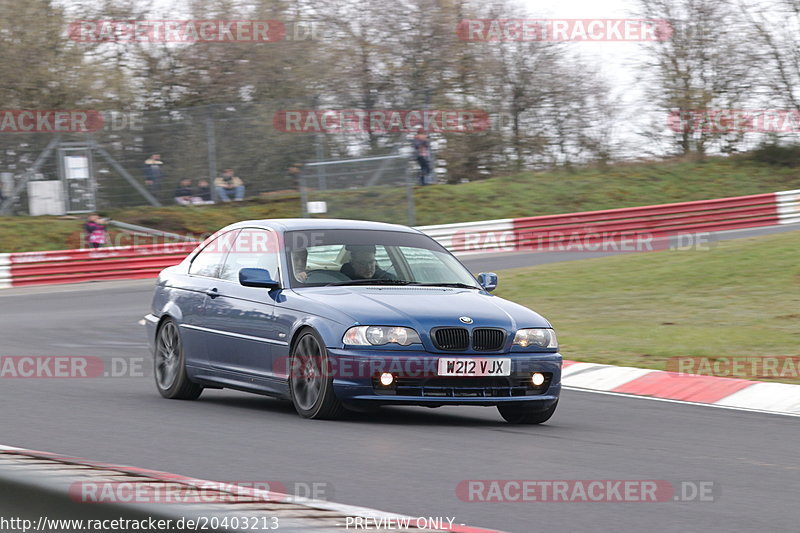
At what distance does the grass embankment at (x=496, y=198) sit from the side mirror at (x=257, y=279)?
18.4m

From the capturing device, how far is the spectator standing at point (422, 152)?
102 ft

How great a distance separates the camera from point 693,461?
23.2 feet

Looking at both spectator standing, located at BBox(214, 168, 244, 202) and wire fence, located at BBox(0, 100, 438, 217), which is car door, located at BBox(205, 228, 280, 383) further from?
spectator standing, located at BBox(214, 168, 244, 202)

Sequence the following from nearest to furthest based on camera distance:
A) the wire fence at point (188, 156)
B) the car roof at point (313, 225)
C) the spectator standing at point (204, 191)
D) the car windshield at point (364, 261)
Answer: the car windshield at point (364, 261) < the car roof at point (313, 225) < the wire fence at point (188, 156) < the spectator standing at point (204, 191)

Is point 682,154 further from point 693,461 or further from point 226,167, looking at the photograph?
point 693,461

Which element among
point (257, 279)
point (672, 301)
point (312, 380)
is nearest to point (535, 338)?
point (312, 380)

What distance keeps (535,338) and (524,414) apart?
23.7 inches

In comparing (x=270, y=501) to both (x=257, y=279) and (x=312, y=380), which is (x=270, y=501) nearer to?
(x=312, y=380)

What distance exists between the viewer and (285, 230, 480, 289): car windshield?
907 cm

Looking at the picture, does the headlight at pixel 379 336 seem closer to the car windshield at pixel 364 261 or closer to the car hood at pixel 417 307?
the car hood at pixel 417 307

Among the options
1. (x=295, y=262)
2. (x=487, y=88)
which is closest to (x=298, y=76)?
(x=487, y=88)

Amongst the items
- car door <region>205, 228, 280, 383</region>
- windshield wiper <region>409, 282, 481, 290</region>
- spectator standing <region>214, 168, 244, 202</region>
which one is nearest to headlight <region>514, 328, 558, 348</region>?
windshield wiper <region>409, 282, 481, 290</region>

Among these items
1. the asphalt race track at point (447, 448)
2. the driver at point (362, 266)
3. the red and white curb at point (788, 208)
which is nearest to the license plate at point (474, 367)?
the asphalt race track at point (447, 448)

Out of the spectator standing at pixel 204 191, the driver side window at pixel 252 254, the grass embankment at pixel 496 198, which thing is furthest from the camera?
the spectator standing at pixel 204 191
